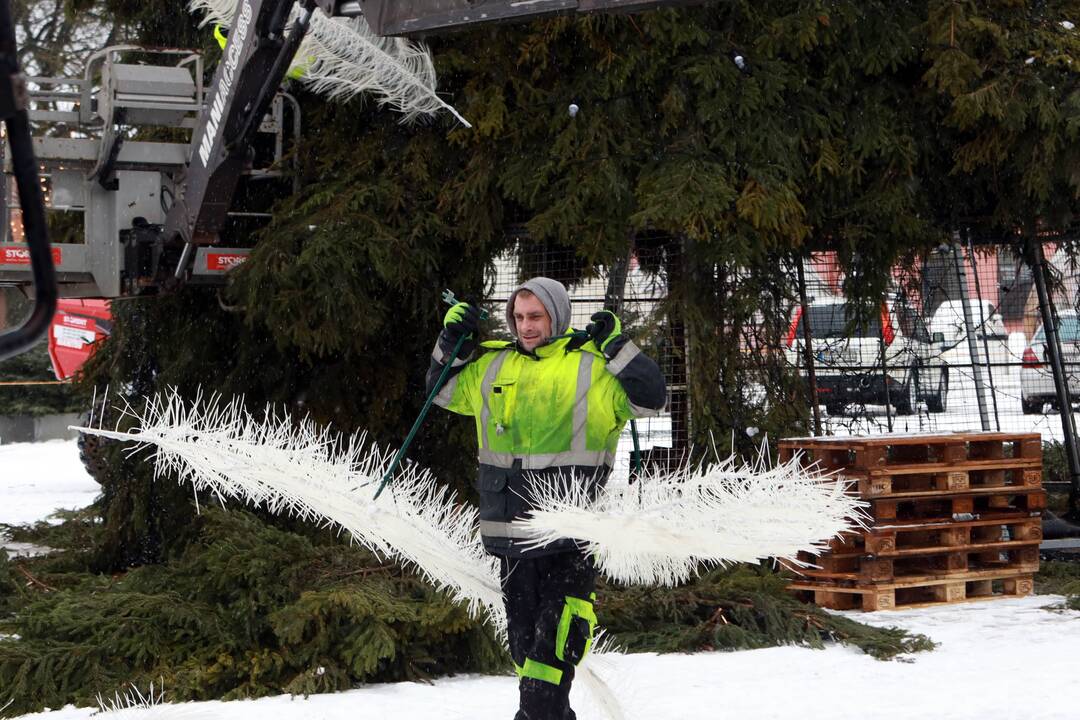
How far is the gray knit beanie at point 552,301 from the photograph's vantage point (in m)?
4.84

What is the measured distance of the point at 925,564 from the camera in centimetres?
872

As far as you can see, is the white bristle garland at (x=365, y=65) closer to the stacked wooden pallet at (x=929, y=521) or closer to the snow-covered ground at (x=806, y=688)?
the stacked wooden pallet at (x=929, y=521)

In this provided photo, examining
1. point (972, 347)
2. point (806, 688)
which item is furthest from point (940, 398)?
point (806, 688)

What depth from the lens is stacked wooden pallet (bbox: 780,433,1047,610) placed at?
8.20 metres

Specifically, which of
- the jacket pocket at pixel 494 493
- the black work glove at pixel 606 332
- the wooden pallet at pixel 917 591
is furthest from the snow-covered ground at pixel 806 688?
the black work glove at pixel 606 332

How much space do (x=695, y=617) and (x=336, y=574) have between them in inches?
86.9

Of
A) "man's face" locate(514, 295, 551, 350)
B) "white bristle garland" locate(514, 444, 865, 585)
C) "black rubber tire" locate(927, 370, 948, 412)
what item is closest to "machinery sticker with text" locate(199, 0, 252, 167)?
"man's face" locate(514, 295, 551, 350)

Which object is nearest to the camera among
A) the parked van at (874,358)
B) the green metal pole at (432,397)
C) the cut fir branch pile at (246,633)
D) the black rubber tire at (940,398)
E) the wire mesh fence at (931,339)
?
the green metal pole at (432,397)

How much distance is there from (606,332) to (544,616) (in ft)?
3.74

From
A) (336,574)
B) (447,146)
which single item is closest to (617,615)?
(336,574)

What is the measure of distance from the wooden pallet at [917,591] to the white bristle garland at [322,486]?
368cm

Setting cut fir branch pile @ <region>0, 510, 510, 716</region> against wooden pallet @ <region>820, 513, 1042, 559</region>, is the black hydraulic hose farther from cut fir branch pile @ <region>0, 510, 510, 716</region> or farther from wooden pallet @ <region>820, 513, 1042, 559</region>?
wooden pallet @ <region>820, 513, 1042, 559</region>

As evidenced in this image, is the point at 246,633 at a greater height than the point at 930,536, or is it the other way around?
the point at 930,536

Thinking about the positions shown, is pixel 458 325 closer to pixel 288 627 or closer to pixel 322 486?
pixel 322 486
